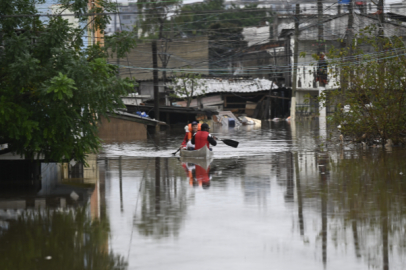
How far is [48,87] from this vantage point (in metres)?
10.2

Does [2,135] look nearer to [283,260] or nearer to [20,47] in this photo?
[20,47]

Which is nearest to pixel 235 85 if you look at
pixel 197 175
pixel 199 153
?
pixel 199 153

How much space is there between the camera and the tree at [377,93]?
19.0 meters

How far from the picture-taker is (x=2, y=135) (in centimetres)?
1126

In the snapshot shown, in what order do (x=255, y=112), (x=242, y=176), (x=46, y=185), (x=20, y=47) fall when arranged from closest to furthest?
(x=20, y=47) < (x=46, y=185) < (x=242, y=176) < (x=255, y=112)

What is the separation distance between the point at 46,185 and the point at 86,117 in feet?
6.36

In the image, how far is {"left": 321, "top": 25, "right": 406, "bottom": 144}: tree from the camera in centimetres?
1903

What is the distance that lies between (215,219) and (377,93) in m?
12.2

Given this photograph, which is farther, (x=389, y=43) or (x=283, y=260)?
(x=389, y=43)

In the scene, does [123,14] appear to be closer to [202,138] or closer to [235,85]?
[202,138]

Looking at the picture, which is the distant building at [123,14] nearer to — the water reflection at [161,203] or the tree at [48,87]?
the tree at [48,87]

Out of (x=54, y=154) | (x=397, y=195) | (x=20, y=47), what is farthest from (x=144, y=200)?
(x=397, y=195)

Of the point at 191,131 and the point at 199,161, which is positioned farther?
the point at 191,131

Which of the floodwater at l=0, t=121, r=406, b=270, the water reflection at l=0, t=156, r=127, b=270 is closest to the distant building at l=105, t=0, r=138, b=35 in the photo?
the floodwater at l=0, t=121, r=406, b=270
